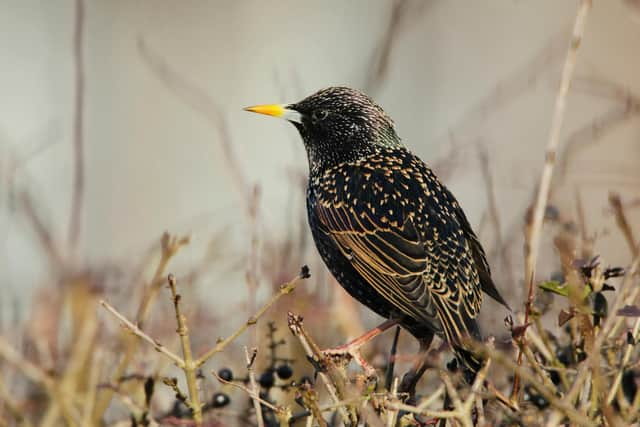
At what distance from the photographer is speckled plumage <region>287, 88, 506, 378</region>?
3.35 meters

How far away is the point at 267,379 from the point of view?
2.99 meters

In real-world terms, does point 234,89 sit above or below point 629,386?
above

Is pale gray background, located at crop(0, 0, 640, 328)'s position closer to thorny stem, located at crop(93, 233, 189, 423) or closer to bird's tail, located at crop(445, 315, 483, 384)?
bird's tail, located at crop(445, 315, 483, 384)

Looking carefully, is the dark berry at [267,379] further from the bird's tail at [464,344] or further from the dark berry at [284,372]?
the bird's tail at [464,344]

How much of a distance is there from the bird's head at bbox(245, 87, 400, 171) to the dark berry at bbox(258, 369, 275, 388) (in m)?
1.24

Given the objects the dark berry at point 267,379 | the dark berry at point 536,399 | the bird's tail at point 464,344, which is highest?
the bird's tail at point 464,344

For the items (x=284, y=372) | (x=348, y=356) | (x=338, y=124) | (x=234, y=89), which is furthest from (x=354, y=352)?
(x=234, y=89)

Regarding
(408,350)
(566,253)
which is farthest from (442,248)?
(566,253)

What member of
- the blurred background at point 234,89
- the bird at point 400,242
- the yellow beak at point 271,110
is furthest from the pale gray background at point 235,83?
the bird at point 400,242

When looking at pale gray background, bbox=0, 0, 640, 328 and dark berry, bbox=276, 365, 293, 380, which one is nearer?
dark berry, bbox=276, 365, 293, 380

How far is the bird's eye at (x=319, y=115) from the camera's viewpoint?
415cm

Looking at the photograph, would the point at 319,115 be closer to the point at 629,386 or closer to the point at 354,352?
the point at 354,352

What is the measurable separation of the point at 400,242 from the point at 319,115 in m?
0.85

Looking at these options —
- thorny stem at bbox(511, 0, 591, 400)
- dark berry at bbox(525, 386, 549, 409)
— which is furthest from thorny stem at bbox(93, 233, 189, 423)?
dark berry at bbox(525, 386, 549, 409)
